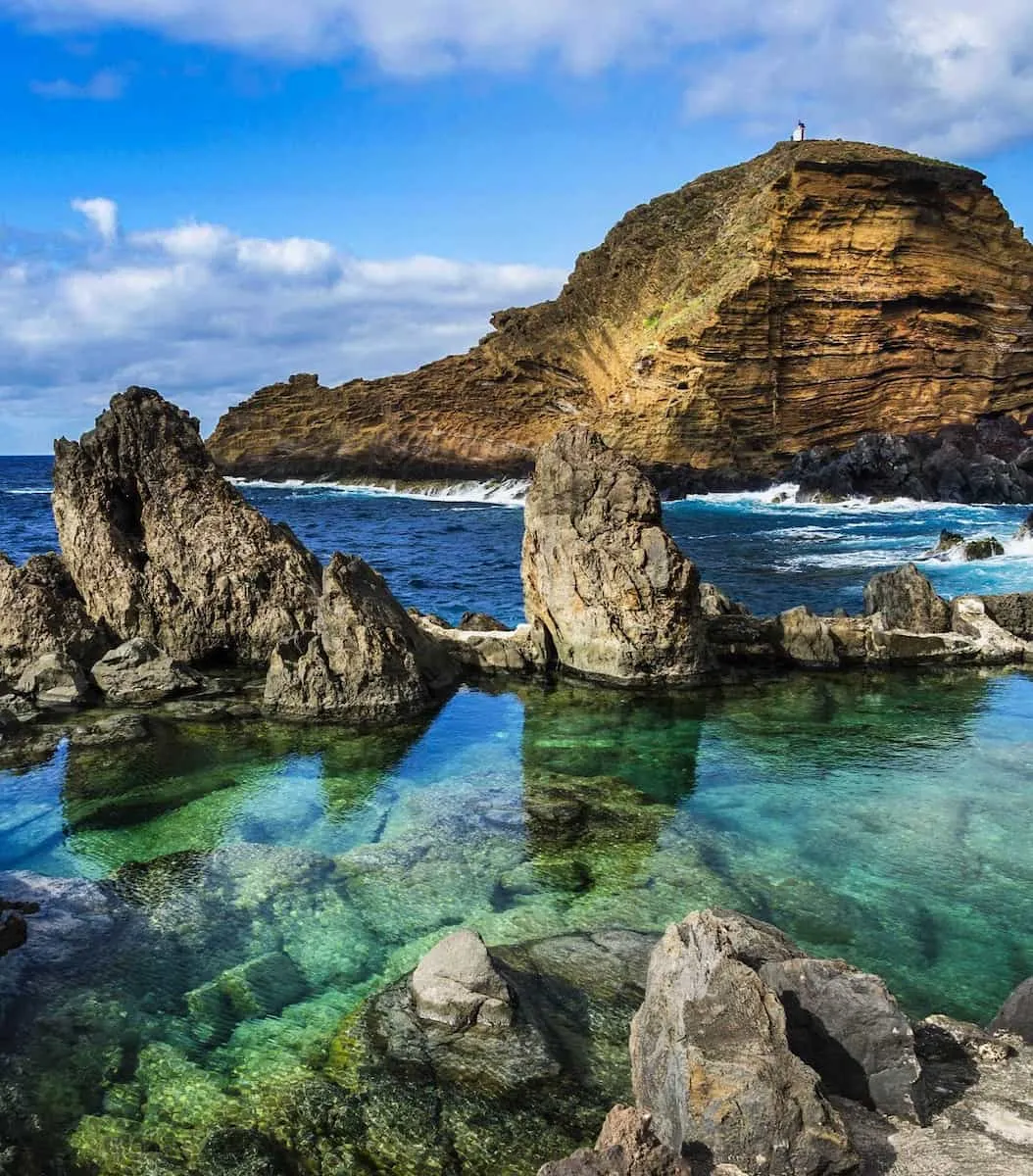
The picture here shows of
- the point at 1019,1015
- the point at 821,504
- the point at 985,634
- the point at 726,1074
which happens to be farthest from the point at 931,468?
the point at 726,1074

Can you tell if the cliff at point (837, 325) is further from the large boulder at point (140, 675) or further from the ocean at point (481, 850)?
the large boulder at point (140, 675)

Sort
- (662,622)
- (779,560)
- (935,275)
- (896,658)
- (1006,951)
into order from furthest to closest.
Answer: (935,275) < (779,560) < (896,658) < (662,622) < (1006,951)

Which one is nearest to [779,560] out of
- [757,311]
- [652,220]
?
[757,311]

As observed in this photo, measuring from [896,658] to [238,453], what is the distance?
323 ft

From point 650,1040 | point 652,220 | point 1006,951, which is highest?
point 652,220

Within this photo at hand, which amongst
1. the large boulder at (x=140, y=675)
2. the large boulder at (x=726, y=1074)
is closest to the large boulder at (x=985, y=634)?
the large boulder at (x=140, y=675)

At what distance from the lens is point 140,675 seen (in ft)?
57.9

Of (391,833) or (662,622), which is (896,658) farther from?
(391,833)

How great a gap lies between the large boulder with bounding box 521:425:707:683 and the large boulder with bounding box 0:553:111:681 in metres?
8.58

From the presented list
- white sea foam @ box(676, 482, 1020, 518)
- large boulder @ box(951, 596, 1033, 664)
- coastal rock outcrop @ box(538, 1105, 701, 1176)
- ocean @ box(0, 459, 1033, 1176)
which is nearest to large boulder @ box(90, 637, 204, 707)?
ocean @ box(0, 459, 1033, 1176)

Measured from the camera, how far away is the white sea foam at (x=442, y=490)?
88.1 m

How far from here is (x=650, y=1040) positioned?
6.36 metres

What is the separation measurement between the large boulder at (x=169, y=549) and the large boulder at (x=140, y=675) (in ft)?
6.35

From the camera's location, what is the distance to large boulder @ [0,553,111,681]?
18.6 m
